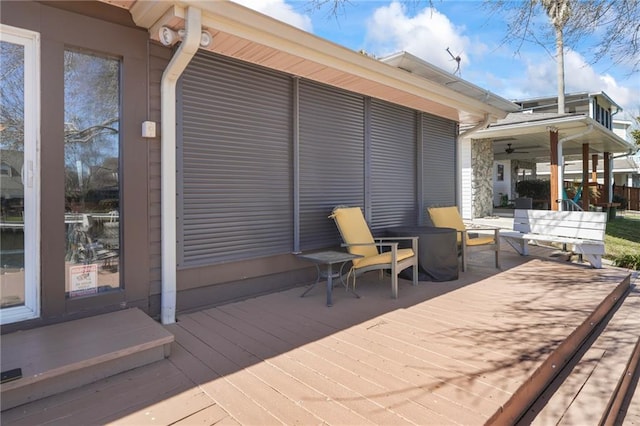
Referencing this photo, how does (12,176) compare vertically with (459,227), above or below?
above

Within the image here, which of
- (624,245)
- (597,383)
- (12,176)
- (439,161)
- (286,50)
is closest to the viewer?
(597,383)

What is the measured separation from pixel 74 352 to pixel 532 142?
1365 cm

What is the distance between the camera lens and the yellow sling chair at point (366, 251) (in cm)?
404

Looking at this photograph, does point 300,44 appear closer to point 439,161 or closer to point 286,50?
point 286,50

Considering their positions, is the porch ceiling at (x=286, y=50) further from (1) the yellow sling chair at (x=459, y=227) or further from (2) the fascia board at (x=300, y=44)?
(1) the yellow sling chair at (x=459, y=227)

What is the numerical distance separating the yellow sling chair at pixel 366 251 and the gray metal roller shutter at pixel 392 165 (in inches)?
39.2

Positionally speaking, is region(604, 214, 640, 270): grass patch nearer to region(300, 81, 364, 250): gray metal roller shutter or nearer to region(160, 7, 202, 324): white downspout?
→ region(300, 81, 364, 250): gray metal roller shutter

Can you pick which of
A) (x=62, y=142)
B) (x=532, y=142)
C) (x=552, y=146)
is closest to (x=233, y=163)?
(x=62, y=142)

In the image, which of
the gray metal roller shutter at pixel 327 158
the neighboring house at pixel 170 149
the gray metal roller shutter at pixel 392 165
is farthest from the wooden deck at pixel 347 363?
the gray metal roller shutter at pixel 392 165

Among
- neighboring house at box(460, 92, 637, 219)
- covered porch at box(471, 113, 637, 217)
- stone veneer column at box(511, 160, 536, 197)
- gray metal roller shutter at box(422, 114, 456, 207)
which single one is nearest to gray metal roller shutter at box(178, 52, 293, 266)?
gray metal roller shutter at box(422, 114, 456, 207)

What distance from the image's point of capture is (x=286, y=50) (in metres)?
3.33

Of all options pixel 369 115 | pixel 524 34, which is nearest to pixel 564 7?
pixel 524 34

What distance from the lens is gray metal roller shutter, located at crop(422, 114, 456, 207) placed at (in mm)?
6531

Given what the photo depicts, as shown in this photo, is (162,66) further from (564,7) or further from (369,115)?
(564,7)
